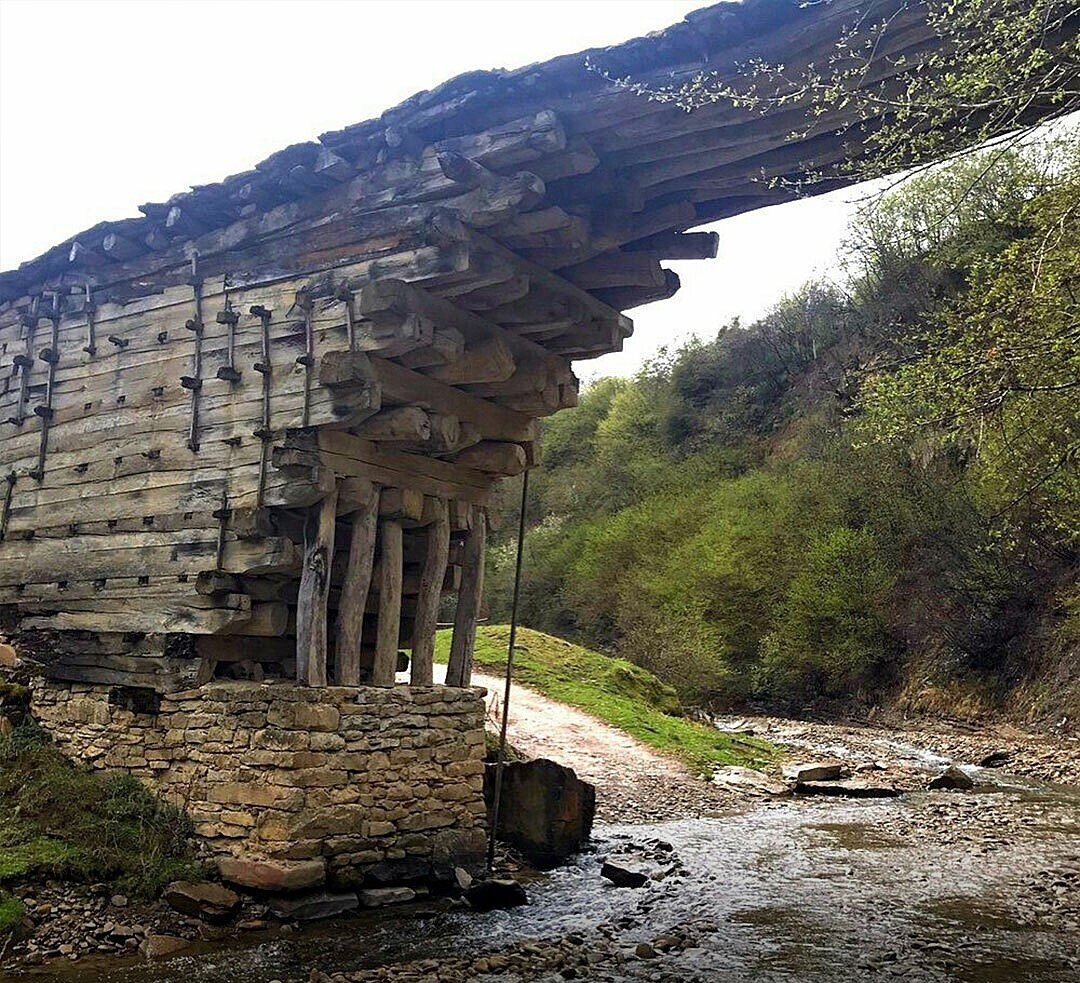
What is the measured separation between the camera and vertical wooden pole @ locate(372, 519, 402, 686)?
8.55 meters

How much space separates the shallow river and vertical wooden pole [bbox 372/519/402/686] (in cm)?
200

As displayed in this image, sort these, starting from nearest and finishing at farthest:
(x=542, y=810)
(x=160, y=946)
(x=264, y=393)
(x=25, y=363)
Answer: (x=160, y=946) < (x=264, y=393) < (x=542, y=810) < (x=25, y=363)

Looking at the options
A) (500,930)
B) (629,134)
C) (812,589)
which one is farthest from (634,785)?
(812,589)

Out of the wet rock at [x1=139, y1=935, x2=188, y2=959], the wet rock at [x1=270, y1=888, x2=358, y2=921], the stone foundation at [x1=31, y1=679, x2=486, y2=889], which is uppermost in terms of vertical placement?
the stone foundation at [x1=31, y1=679, x2=486, y2=889]

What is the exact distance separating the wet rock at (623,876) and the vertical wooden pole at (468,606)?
7.27 feet

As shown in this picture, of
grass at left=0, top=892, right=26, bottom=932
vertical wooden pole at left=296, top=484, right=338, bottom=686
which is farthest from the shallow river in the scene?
vertical wooden pole at left=296, top=484, right=338, bottom=686

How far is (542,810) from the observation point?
9.14 m

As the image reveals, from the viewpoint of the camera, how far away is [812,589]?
24.5 meters

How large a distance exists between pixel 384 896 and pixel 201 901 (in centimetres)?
133

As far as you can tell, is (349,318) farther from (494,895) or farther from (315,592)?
(494,895)

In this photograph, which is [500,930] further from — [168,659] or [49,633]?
[49,633]

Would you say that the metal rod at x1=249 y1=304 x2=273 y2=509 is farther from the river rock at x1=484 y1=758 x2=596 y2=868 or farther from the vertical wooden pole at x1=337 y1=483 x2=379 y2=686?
the river rock at x1=484 y1=758 x2=596 y2=868

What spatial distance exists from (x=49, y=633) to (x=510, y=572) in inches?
975

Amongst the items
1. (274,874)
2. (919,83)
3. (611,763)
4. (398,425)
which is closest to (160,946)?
(274,874)
